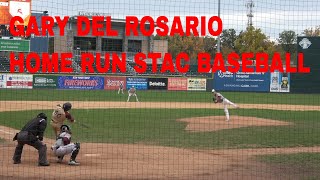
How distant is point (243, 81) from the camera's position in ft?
160

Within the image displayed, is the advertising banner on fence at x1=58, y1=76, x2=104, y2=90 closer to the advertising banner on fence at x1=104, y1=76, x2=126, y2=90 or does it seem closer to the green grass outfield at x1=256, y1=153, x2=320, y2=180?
the advertising banner on fence at x1=104, y1=76, x2=126, y2=90

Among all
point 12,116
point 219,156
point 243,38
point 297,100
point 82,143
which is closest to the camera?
point 219,156

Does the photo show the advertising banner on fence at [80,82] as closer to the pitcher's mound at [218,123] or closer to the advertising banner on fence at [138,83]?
the advertising banner on fence at [138,83]

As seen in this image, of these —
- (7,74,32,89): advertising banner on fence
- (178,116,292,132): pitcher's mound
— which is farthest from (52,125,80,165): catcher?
(7,74,32,89): advertising banner on fence

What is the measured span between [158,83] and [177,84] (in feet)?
6.13

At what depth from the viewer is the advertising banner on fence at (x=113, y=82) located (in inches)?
1973

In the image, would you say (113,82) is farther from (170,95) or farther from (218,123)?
(218,123)

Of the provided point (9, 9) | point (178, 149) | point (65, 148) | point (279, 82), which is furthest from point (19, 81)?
point (65, 148)

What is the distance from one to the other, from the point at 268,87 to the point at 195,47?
20512 millimetres

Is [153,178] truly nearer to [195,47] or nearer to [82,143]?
[82,143]

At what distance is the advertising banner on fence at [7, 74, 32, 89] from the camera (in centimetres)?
4569

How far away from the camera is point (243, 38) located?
1702 centimetres

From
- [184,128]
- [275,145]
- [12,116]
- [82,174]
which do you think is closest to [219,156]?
[275,145]

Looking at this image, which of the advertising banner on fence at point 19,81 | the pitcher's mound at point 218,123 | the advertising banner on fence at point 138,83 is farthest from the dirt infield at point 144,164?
the advertising banner on fence at point 138,83
